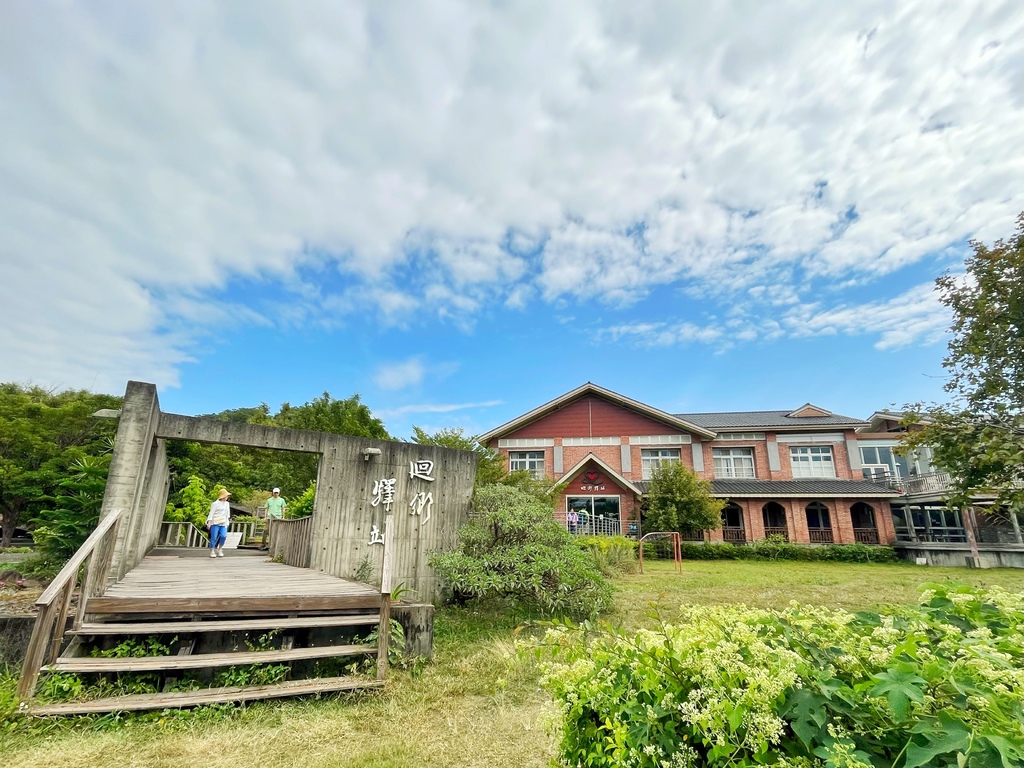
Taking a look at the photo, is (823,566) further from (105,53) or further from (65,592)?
(105,53)

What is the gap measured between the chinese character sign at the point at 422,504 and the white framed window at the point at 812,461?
20.3 meters

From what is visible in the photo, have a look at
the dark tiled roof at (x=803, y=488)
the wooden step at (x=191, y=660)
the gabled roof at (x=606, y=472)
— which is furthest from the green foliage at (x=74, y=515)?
the dark tiled roof at (x=803, y=488)

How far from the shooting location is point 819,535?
2067 cm

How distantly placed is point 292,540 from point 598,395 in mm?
17129

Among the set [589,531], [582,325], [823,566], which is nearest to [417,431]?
[582,325]

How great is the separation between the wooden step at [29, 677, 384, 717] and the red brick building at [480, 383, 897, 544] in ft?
56.3

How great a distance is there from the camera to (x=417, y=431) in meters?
17.2

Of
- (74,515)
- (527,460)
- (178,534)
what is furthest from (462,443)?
(74,515)

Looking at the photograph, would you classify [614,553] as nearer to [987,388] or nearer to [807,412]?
[987,388]

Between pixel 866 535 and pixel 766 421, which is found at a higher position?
pixel 766 421

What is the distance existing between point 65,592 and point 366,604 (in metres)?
2.60

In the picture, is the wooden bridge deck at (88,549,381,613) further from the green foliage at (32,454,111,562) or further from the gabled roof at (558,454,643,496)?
the gabled roof at (558,454,643,496)

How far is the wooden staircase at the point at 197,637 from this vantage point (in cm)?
391

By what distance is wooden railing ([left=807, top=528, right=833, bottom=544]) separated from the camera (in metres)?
20.5
